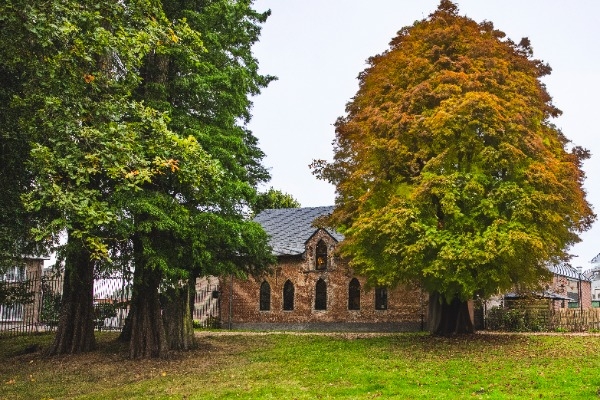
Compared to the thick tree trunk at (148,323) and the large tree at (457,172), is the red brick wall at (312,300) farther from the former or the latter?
the thick tree trunk at (148,323)

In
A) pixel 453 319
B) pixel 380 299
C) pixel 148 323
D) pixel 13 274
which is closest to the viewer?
pixel 148 323

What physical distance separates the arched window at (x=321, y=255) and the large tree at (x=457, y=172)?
1240 cm

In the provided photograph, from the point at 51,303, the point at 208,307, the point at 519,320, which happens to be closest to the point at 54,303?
the point at 51,303

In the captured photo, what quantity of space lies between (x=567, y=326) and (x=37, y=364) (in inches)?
1007

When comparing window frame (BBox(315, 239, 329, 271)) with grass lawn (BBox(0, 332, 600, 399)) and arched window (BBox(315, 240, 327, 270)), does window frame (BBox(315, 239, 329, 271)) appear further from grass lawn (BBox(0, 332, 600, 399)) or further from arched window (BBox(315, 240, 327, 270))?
grass lawn (BBox(0, 332, 600, 399))

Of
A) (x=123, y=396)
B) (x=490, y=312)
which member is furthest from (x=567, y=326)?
(x=123, y=396)

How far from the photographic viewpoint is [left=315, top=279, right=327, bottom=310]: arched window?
3672 cm

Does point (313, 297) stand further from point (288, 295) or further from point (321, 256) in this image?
point (321, 256)

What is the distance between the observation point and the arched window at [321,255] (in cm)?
3684

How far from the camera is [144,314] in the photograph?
19.5m

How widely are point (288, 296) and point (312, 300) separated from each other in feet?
6.15

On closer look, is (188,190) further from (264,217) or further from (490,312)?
(264,217)

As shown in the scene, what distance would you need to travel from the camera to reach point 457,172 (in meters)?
20.6

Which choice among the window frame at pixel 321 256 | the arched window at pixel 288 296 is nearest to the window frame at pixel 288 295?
the arched window at pixel 288 296
